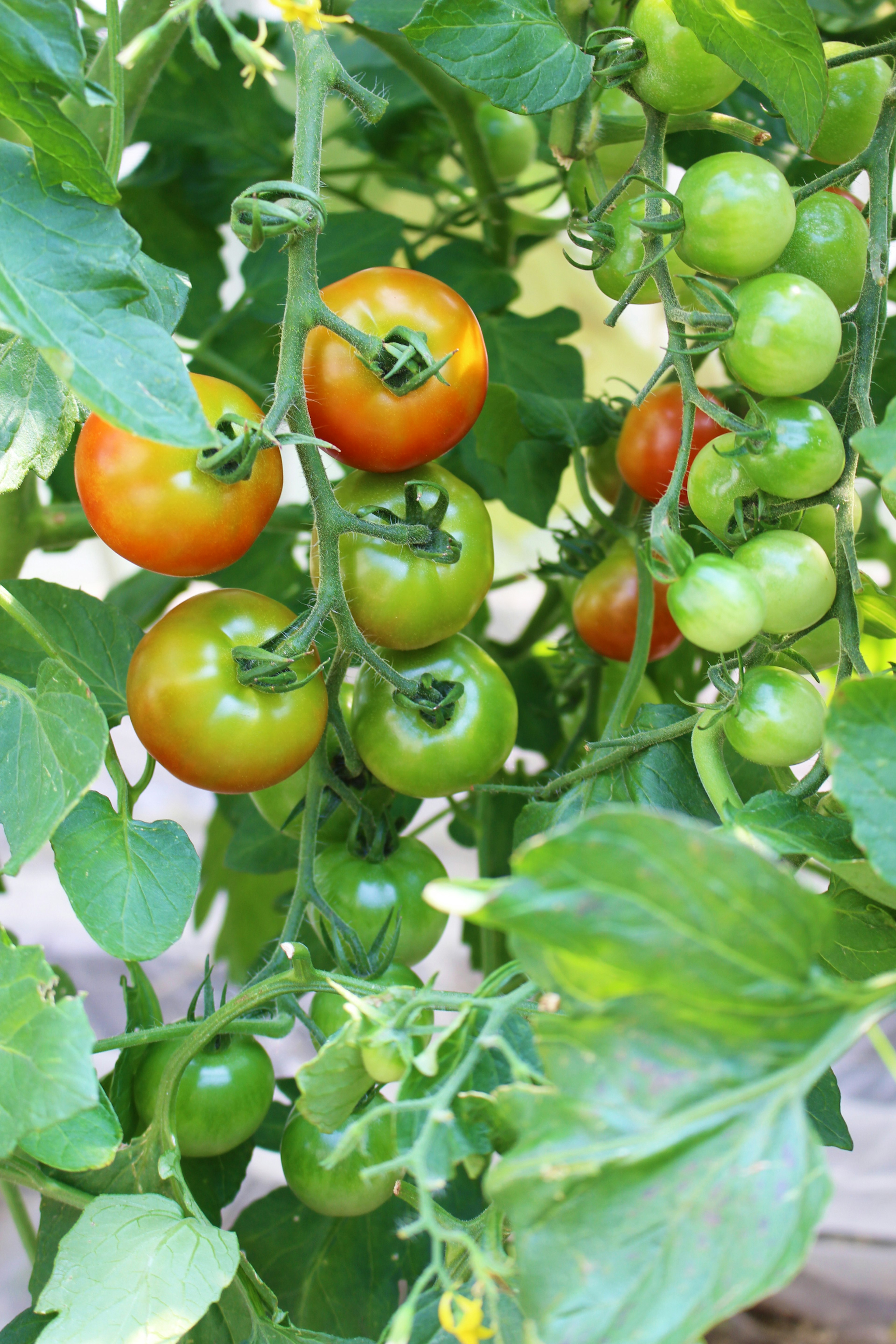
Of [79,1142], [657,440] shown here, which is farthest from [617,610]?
[79,1142]

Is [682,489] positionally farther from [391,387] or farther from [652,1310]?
[652,1310]

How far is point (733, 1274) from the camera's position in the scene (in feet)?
0.55

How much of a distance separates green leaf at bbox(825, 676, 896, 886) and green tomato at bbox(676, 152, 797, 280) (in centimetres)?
12

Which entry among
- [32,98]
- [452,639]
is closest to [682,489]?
[452,639]

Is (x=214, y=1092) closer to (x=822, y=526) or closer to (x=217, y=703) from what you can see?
(x=217, y=703)

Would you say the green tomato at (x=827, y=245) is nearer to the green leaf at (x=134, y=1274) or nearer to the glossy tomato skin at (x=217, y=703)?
the glossy tomato skin at (x=217, y=703)

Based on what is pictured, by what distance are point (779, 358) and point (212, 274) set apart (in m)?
0.42

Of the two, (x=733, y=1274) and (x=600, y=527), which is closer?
(x=733, y=1274)

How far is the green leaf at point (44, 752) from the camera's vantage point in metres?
0.27

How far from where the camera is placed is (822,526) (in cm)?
32

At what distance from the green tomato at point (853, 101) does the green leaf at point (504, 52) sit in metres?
0.08

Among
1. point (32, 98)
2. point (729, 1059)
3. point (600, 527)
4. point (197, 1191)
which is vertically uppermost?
point (32, 98)

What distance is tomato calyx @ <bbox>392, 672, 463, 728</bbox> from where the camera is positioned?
13.9 inches

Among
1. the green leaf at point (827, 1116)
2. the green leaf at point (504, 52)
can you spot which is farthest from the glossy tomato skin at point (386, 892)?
the green leaf at point (504, 52)
